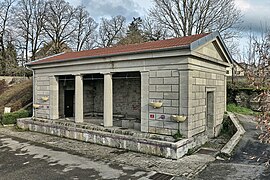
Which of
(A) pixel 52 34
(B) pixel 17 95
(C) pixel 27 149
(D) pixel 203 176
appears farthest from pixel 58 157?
(A) pixel 52 34

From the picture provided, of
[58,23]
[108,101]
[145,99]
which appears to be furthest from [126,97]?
[58,23]

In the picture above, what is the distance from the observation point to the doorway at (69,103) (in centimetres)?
1594

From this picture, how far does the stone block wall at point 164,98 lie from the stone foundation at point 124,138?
39 cm

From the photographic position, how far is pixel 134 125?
11125mm

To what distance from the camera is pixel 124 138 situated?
9.05 m

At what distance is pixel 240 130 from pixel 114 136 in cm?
560

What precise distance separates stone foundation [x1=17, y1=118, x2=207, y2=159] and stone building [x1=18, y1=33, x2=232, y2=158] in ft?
0.90

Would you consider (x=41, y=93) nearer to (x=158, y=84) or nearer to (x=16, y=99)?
(x=16, y=99)

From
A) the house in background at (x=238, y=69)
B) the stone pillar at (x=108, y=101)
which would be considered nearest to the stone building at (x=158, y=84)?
the stone pillar at (x=108, y=101)

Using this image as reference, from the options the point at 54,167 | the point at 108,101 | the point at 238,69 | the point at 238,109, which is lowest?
the point at 54,167

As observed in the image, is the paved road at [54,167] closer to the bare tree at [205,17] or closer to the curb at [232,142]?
the curb at [232,142]

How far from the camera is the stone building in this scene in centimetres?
845

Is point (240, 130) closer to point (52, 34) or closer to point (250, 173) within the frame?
point (250, 173)

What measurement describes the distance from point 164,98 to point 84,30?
33.5m
